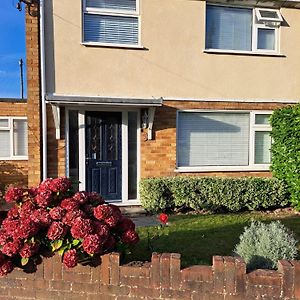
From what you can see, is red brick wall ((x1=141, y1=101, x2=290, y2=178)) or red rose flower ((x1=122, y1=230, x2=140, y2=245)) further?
red brick wall ((x1=141, y1=101, x2=290, y2=178))

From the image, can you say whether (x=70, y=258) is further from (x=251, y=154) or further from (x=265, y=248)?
(x=251, y=154)

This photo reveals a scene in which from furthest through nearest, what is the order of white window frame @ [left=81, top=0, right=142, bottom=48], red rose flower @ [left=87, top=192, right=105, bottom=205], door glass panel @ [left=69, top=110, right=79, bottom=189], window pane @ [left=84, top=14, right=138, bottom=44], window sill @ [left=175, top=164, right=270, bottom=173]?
window sill @ [left=175, top=164, right=270, bottom=173] < door glass panel @ [left=69, top=110, right=79, bottom=189] < window pane @ [left=84, top=14, right=138, bottom=44] < white window frame @ [left=81, top=0, right=142, bottom=48] < red rose flower @ [left=87, top=192, right=105, bottom=205]

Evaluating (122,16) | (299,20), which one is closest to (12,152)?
(122,16)

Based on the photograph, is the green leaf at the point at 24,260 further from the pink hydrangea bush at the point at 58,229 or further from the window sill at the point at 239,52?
the window sill at the point at 239,52

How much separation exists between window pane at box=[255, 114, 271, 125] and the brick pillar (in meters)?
5.57

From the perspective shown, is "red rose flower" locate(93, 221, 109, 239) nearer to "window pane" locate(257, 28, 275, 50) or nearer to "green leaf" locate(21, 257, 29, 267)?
"green leaf" locate(21, 257, 29, 267)

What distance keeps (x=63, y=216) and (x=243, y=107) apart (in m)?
6.50

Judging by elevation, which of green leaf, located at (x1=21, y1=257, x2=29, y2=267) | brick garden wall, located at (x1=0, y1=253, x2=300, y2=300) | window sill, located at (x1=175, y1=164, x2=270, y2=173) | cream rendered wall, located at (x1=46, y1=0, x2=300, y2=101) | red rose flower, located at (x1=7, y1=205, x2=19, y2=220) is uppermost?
cream rendered wall, located at (x1=46, y1=0, x2=300, y2=101)

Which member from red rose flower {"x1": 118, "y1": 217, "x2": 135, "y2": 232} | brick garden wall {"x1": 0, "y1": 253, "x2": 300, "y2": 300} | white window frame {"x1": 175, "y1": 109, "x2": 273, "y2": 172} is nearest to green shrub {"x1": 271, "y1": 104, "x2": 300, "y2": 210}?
white window frame {"x1": 175, "y1": 109, "x2": 273, "y2": 172}

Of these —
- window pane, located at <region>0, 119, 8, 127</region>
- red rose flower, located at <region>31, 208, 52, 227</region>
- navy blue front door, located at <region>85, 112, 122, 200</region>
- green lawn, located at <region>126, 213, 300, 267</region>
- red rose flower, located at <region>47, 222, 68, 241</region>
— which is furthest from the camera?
window pane, located at <region>0, 119, 8, 127</region>

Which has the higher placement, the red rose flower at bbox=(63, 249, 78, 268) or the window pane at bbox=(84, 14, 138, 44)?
the window pane at bbox=(84, 14, 138, 44)

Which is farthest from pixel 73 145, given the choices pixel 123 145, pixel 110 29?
pixel 110 29

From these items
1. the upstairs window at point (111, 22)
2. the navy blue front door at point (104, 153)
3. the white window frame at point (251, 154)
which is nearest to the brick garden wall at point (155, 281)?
the navy blue front door at point (104, 153)

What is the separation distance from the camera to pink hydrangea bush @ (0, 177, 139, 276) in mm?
2867
